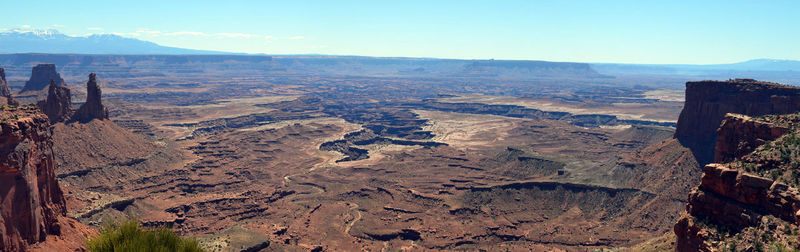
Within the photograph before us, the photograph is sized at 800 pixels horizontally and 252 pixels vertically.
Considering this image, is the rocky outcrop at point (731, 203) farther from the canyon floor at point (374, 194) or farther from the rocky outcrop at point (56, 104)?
the rocky outcrop at point (56, 104)

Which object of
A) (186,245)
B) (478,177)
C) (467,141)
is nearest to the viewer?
(186,245)

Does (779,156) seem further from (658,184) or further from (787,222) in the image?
(658,184)

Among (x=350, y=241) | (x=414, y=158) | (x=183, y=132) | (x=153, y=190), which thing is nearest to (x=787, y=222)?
(x=350, y=241)

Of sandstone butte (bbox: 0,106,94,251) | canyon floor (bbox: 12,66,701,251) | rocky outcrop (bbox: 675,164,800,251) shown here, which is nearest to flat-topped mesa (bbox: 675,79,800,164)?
canyon floor (bbox: 12,66,701,251)

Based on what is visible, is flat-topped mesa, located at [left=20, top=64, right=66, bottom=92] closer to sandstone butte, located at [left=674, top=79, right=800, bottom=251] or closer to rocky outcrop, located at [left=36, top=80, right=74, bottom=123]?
rocky outcrop, located at [left=36, top=80, right=74, bottom=123]

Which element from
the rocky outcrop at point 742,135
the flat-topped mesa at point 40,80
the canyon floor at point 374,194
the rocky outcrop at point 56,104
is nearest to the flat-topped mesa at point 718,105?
the canyon floor at point 374,194

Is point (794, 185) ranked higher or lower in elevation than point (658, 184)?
higher

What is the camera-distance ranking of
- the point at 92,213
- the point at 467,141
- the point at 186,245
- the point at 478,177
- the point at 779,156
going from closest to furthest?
the point at 186,245, the point at 779,156, the point at 92,213, the point at 478,177, the point at 467,141

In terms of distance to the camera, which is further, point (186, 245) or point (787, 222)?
point (787, 222)
